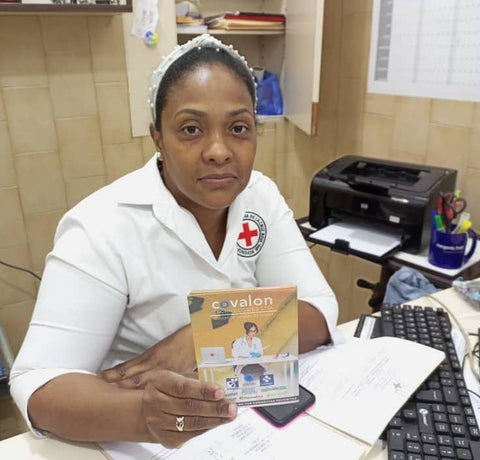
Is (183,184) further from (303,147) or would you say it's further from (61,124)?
(303,147)

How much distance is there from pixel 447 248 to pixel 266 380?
3.39 feet

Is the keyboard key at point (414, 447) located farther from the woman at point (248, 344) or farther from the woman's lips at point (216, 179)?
the woman's lips at point (216, 179)

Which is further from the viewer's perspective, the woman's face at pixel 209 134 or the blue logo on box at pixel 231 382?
the woman's face at pixel 209 134

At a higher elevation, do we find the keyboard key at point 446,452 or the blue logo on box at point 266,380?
the blue logo on box at point 266,380

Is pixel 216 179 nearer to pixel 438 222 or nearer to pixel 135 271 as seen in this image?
pixel 135 271

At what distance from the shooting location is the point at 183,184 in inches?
35.1

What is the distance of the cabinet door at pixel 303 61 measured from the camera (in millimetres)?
1973

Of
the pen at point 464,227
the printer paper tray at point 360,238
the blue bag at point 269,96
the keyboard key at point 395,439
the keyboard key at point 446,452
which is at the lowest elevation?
the printer paper tray at point 360,238

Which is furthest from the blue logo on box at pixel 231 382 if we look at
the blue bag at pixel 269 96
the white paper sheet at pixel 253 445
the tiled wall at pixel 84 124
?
the blue bag at pixel 269 96

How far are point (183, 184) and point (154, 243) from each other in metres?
0.13

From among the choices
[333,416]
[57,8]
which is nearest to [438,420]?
[333,416]

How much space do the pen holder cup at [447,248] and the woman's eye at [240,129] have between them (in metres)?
0.88

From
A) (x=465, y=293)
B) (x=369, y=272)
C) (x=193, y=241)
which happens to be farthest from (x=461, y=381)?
(x=369, y=272)

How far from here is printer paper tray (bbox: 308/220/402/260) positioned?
1.57 metres
